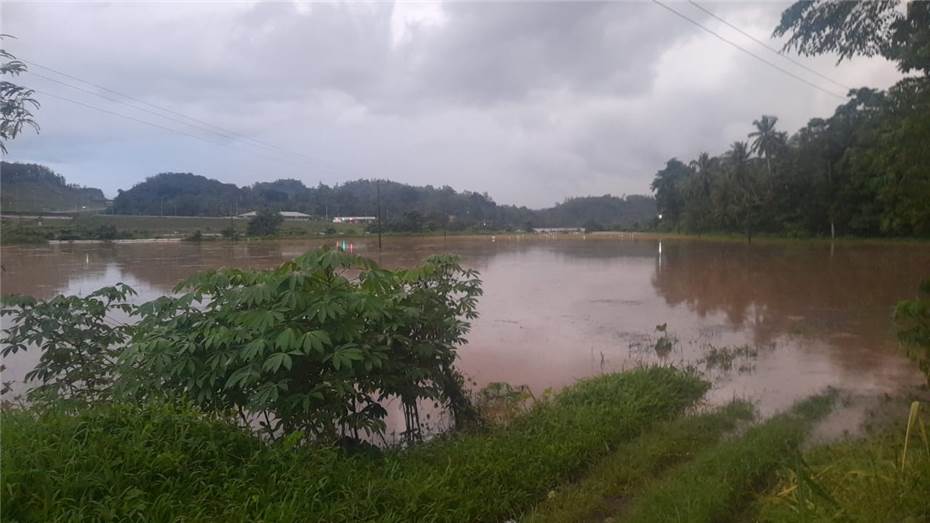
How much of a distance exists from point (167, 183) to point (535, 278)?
16.2m

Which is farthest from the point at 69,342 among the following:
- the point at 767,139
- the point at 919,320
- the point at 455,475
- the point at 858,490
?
the point at 767,139

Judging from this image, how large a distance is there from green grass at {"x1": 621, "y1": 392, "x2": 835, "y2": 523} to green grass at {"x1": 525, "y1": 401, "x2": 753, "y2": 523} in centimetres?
17

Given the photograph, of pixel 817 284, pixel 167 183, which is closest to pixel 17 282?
pixel 167 183

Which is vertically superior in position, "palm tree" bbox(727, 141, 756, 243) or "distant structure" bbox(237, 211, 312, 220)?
"palm tree" bbox(727, 141, 756, 243)

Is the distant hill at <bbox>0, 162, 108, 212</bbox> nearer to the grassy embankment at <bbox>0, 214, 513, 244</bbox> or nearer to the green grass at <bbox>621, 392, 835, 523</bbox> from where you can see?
the grassy embankment at <bbox>0, 214, 513, 244</bbox>

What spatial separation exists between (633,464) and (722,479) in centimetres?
72

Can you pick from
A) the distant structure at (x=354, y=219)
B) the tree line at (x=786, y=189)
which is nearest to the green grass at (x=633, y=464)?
the distant structure at (x=354, y=219)

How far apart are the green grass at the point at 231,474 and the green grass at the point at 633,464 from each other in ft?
0.60

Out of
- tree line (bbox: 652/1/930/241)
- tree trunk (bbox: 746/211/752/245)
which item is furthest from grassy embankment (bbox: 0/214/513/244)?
tree trunk (bbox: 746/211/752/245)

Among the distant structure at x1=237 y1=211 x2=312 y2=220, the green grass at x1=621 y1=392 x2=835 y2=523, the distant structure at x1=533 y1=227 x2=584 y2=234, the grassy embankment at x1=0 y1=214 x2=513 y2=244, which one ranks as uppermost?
the distant structure at x1=237 y1=211 x2=312 y2=220

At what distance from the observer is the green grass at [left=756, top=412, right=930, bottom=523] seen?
3068 mm

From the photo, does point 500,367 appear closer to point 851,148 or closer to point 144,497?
point 144,497

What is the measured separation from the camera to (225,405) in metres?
4.31

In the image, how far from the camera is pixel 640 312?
598 inches
